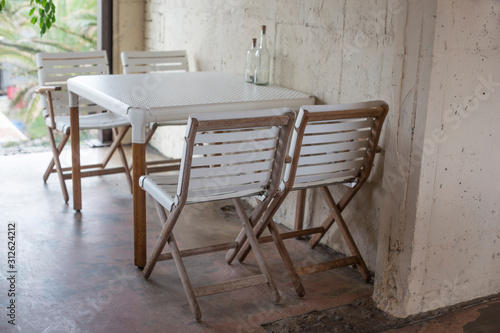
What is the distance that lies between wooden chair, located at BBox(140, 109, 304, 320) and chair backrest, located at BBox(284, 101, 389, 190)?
106mm

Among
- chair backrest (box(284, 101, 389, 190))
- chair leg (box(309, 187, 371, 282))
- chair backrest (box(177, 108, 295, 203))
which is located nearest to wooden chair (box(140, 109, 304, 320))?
chair backrest (box(177, 108, 295, 203))

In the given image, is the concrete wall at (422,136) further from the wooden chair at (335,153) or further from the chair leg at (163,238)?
the chair leg at (163,238)

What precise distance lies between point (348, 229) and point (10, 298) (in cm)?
202

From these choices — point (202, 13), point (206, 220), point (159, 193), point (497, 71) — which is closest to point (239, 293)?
point (159, 193)

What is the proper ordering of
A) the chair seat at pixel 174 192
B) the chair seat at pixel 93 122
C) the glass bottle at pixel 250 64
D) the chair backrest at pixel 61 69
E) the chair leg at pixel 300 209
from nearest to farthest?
1. the chair seat at pixel 174 192
2. the chair leg at pixel 300 209
3. the glass bottle at pixel 250 64
4. the chair seat at pixel 93 122
5. the chair backrest at pixel 61 69

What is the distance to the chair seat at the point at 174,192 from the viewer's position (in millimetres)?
3295

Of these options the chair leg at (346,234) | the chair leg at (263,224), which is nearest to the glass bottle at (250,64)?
the chair leg at (346,234)

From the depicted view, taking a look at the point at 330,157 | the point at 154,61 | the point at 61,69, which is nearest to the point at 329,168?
the point at 330,157

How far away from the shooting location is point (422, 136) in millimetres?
3133

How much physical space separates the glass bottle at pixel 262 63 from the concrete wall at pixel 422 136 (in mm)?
363

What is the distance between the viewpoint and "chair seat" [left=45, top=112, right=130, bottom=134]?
4801 mm

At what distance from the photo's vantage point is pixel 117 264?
3.86 meters

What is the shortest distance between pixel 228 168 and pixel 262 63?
151cm

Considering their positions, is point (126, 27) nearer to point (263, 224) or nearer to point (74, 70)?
point (74, 70)
